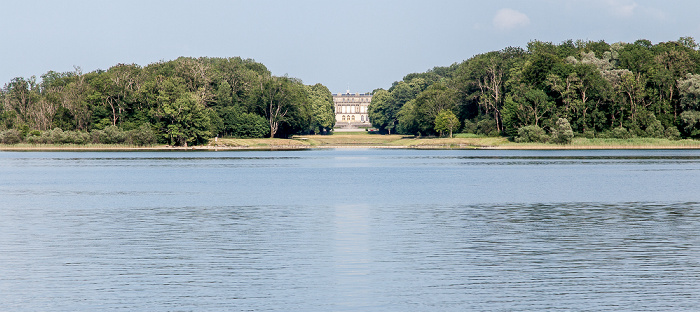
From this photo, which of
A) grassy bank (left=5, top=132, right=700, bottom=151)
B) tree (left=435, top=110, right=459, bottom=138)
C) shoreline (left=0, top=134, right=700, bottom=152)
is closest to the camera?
grassy bank (left=5, top=132, right=700, bottom=151)

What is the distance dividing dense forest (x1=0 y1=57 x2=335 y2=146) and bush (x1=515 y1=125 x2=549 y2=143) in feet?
165

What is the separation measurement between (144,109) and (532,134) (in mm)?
70291

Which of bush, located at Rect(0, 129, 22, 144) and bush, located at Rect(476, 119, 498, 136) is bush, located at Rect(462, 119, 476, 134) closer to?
bush, located at Rect(476, 119, 498, 136)

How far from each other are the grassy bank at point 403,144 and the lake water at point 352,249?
7975 cm

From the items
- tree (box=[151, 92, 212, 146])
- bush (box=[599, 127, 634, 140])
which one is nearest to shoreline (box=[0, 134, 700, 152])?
bush (box=[599, 127, 634, 140])

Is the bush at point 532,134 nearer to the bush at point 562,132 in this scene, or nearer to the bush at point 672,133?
the bush at point 562,132

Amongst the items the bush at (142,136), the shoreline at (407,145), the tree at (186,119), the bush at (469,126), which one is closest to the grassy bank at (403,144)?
the shoreline at (407,145)

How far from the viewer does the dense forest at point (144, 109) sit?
12731cm

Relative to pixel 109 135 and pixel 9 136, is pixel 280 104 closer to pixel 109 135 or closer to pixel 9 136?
pixel 109 135

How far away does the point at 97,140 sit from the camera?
131 m

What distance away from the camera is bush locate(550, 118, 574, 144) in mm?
119500

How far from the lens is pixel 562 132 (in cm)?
12012

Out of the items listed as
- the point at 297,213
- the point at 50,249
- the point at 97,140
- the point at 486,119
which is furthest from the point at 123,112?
the point at 50,249

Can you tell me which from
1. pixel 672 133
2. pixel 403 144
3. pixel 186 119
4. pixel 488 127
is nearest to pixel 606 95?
pixel 672 133
